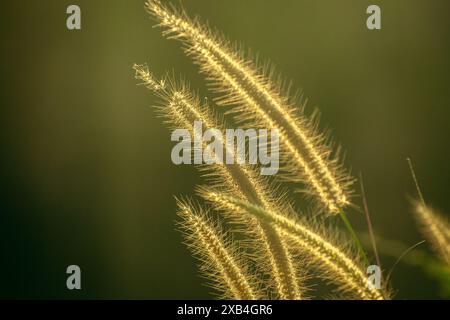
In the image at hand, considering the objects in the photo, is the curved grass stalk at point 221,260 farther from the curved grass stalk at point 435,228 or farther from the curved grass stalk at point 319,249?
the curved grass stalk at point 435,228

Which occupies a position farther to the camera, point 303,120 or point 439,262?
point 303,120

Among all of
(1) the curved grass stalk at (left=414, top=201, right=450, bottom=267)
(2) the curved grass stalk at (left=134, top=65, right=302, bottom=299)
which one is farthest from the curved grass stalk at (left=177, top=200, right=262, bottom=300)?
(1) the curved grass stalk at (left=414, top=201, right=450, bottom=267)

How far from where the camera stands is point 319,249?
2.07 ft

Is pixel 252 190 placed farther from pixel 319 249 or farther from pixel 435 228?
pixel 435 228

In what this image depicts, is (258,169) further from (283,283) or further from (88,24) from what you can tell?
(88,24)

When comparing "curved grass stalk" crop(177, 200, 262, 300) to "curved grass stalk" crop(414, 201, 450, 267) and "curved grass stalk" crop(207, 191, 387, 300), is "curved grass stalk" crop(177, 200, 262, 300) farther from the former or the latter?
"curved grass stalk" crop(414, 201, 450, 267)

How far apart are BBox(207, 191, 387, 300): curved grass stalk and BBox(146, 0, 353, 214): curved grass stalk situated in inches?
3.1

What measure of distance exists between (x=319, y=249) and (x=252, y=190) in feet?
0.40

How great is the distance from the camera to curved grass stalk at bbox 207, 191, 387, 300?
58 cm

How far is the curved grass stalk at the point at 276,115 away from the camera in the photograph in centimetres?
73

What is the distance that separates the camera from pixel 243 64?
820 millimetres

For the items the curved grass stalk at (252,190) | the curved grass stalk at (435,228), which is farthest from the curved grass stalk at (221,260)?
the curved grass stalk at (435,228)
